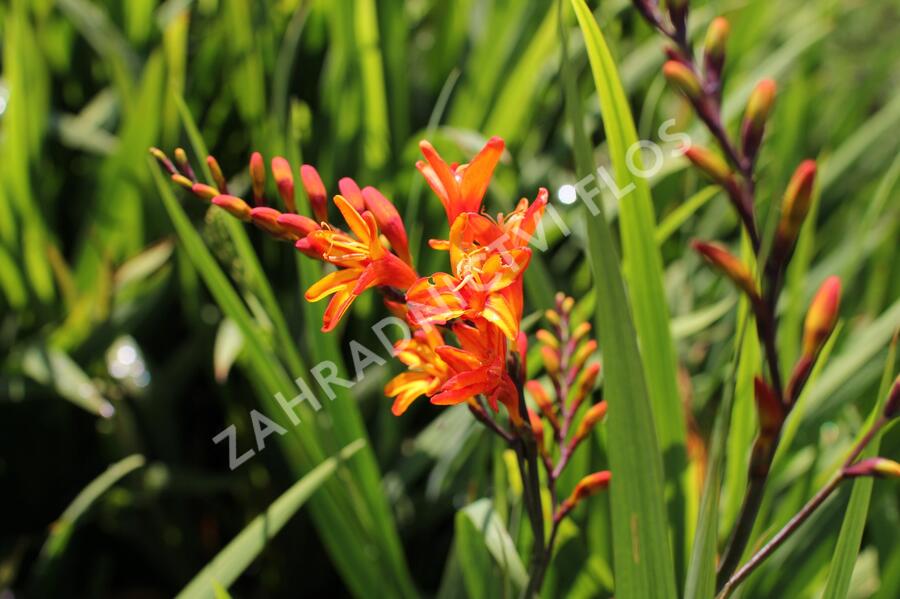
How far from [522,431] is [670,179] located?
95 centimetres

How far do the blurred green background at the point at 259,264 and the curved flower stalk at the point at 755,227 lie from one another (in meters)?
0.50

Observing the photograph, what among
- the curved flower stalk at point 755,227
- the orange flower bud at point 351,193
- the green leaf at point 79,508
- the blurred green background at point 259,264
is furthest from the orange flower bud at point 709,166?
the green leaf at point 79,508

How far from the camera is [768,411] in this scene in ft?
1.79

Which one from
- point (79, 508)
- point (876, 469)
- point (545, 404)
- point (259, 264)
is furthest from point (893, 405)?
point (79, 508)

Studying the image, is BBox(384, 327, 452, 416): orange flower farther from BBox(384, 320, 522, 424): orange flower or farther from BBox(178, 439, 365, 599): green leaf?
BBox(178, 439, 365, 599): green leaf

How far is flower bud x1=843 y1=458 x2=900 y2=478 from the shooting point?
1.77 feet

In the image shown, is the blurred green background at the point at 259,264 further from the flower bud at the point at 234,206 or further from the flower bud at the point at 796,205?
the flower bud at the point at 796,205

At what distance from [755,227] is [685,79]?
93 millimetres

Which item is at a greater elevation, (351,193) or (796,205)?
(351,193)

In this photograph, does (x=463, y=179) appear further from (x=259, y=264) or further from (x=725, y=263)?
(x=259, y=264)

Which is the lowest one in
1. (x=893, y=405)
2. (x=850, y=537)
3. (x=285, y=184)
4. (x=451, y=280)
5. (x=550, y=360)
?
(x=850, y=537)

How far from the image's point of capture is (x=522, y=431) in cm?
62

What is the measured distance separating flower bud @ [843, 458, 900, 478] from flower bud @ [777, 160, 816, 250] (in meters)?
0.14

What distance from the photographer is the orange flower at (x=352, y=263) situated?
1.89 feet
